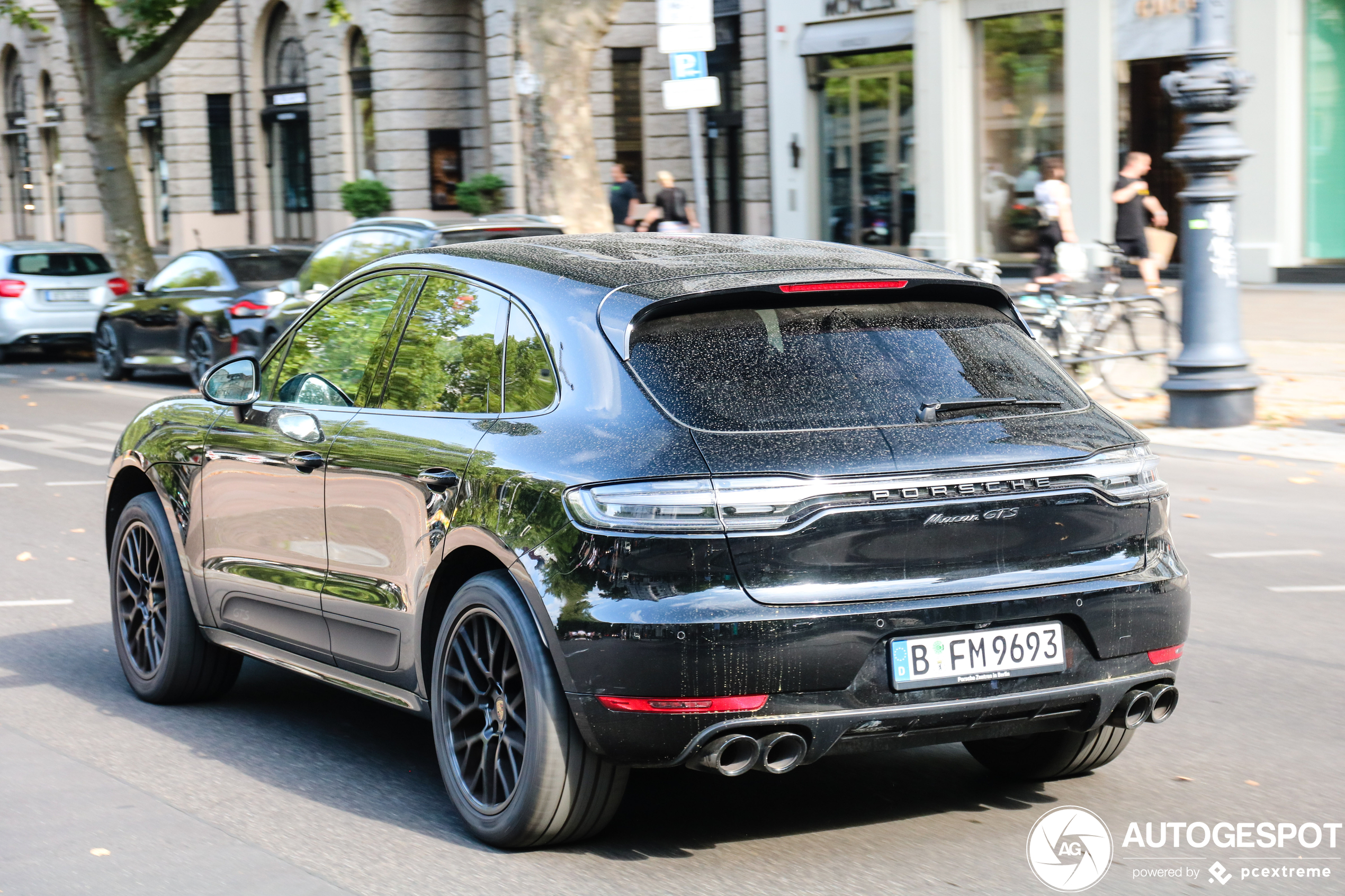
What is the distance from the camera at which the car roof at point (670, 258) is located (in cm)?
462

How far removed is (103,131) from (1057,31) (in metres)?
15.1

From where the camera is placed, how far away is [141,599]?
6.37m

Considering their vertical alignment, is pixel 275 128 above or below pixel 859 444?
above

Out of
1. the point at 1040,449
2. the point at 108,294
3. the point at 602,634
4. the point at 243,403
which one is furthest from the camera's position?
the point at 108,294

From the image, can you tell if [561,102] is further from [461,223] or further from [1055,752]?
[1055,752]

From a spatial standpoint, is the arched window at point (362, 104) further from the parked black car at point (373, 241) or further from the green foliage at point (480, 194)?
the parked black car at point (373, 241)

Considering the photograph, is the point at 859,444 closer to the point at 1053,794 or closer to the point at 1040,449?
the point at 1040,449

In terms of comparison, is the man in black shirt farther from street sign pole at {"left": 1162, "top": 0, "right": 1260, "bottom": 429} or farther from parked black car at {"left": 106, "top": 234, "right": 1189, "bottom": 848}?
parked black car at {"left": 106, "top": 234, "right": 1189, "bottom": 848}

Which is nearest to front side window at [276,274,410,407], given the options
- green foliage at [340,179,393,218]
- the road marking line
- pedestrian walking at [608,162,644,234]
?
the road marking line

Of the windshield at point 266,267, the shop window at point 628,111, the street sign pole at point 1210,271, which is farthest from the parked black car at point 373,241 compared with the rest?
the shop window at point 628,111

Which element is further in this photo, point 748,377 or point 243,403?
point 243,403

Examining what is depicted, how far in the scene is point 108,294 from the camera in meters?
21.9

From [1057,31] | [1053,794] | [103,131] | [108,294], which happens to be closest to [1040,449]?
[1053,794]

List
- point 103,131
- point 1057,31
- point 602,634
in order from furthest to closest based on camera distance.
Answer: point 103,131
point 1057,31
point 602,634
